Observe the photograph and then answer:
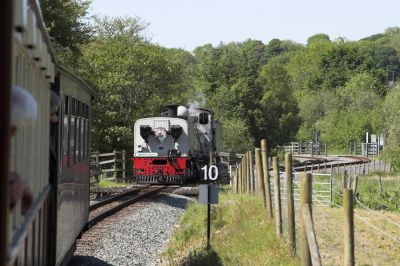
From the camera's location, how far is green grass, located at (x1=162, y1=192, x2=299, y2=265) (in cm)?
1026

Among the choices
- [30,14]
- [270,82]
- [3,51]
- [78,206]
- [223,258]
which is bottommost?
[223,258]

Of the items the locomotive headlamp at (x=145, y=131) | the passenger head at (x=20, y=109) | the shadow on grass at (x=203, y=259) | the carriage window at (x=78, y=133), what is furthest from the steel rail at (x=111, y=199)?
the passenger head at (x=20, y=109)

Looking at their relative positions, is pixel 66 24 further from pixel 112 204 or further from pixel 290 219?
pixel 290 219

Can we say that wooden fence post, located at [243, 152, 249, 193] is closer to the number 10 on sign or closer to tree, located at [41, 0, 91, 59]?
the number 10 on sign

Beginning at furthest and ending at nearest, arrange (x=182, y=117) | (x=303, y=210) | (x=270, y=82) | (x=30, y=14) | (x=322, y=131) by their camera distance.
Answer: (x=322, y=131)
(x=270, y=82)
(x=182, y=117)
(x=303, y=210)
(x=30, y=14)

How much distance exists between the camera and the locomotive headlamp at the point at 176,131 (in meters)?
30.6

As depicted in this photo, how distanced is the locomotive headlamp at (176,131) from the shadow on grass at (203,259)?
18.9 metres

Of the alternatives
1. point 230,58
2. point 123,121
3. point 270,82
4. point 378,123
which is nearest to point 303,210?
point 123,121

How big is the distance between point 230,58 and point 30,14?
64773 mm

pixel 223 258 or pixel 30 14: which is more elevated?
pixel 30 14

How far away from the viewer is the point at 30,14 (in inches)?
145

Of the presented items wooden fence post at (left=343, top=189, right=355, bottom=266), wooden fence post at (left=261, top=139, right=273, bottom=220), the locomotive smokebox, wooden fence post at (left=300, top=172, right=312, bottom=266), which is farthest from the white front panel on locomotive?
wooden fence post at (left=343, top=189, right=355, bottom=266)

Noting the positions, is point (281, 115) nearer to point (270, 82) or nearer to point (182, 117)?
point (270, 82)

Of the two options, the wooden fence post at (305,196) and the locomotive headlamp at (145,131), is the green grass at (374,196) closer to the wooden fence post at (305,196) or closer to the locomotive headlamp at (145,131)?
the locomotive headlamp at (145,131)
